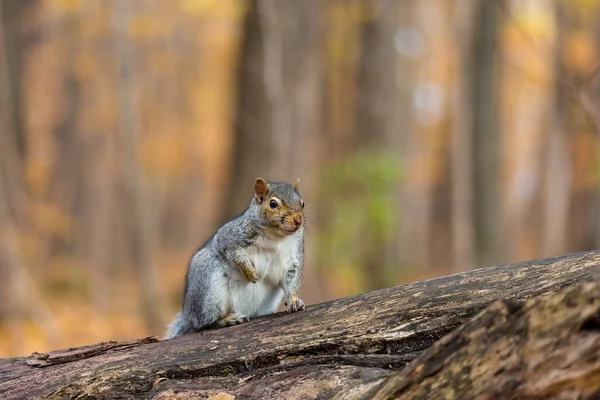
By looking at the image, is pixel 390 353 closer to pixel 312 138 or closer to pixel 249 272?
pixel 249 272

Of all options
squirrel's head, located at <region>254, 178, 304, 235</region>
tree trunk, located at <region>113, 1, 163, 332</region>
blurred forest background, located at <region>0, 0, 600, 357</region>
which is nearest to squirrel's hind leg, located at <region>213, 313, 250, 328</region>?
squirrel's head, located at <region>254, 178, 304, 235</region>

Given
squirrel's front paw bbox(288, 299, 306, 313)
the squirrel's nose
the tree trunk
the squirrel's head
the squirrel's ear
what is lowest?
squirrel's front paw bbox(288, 299, 306, 313)

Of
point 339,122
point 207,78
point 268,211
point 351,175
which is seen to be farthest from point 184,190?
point 268,211

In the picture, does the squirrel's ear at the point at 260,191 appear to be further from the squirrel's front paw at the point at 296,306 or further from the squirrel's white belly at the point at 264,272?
the squirrel's front paw at the point at 296,306

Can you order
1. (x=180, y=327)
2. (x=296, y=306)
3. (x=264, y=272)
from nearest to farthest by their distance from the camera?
1. (x=296, y=306)
2. (x=264, y=272)
3. (x=180, y=327)

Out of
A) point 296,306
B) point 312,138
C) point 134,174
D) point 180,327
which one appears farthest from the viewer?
point 312,138

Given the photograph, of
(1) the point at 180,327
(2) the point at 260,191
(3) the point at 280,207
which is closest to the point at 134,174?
(1) the point at 180,327

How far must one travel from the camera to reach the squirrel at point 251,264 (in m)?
3.97

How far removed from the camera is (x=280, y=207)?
3938 millimetres

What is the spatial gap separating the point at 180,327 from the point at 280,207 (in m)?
1.06

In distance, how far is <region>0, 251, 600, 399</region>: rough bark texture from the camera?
247cm

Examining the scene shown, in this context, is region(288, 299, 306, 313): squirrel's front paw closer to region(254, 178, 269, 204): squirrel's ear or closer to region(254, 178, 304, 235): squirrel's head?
region(254, 178, 304, 235): squirrel's head

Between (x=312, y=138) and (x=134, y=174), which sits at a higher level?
(x=312, y=138)

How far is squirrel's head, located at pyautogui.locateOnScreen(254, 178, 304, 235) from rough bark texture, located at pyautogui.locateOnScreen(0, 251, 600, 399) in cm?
51
